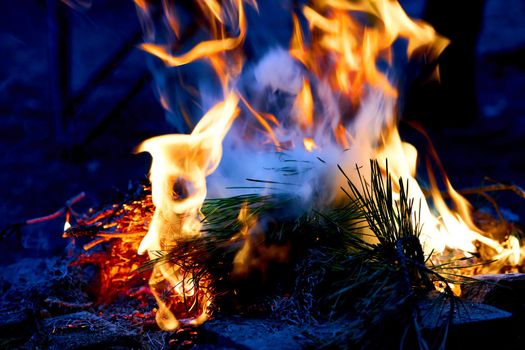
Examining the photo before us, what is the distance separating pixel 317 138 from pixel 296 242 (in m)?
0.79

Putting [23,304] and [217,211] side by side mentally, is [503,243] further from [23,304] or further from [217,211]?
[23,304]

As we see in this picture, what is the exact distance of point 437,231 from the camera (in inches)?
108

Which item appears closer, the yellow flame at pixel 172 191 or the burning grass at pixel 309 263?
the burning grass at pixel 309 263

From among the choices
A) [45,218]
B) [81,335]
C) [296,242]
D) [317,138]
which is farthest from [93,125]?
[296,242]

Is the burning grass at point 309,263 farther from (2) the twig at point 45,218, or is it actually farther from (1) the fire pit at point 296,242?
(2) the twig at point 45,218

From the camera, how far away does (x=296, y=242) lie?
228cm

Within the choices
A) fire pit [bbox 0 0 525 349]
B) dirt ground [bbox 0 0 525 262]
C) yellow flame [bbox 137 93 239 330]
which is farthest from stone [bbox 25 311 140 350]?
dirt ground [bbox 0 0 525 262]

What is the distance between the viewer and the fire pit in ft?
6.40

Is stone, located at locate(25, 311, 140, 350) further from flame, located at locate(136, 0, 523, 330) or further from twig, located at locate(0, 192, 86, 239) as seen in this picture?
twig, located at locate(0, 192, 86, 239)

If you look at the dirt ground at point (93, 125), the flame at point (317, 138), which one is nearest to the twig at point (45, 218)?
the flame at point (317, 138)

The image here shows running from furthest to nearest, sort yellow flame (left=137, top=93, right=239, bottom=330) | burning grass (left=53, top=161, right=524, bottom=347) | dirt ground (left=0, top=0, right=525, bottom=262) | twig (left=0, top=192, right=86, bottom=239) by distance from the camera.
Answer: dirt ground (left=0, top=0, right=525, bottom=262) → twig (left=0, top=192, right=86, bottom=239) → yellow flame (left=137, top=93, right=239, bottom=330) → burning grass (left=53, top=161, right=524, bottom=347)

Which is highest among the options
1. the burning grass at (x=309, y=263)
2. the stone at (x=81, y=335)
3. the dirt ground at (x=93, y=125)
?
the dirt ground at (x=93, y=125)

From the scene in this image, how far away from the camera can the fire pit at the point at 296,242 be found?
1.95 meters

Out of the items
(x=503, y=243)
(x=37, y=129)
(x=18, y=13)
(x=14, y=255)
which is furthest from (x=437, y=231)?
(x=18, y=13)
